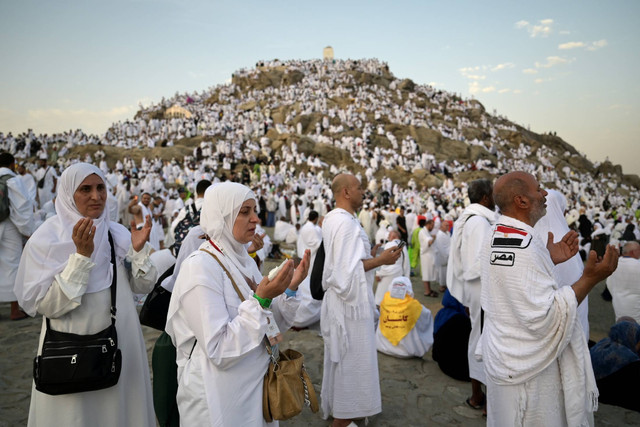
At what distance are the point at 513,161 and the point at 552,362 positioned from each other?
4014cm

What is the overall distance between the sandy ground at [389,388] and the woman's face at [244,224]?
213 cm

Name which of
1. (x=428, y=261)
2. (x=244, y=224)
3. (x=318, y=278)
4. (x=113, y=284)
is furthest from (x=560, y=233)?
(x=428, y=261)

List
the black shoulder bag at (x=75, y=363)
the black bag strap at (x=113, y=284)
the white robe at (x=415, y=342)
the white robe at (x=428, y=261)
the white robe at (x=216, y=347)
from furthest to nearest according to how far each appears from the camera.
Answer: the white robe at (x=428, y=261), the white robe at (x=415, y=342), the black bag strap at (x=113, y=284), the black shoulder bag at (x=75, y=363), the white robe at (x=216, y=347)

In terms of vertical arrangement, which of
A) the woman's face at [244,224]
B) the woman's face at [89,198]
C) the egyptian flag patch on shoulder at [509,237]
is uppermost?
the woman's face at [89,198]

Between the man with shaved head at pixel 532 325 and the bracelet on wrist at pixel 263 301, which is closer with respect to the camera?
the bracelet on wrist at pixel 263 301

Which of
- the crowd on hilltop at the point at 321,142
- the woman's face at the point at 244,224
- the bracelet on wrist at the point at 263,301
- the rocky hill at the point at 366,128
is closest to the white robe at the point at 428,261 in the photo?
the woman's face at the point at 244,224

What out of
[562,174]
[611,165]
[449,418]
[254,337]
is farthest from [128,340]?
[611,165]

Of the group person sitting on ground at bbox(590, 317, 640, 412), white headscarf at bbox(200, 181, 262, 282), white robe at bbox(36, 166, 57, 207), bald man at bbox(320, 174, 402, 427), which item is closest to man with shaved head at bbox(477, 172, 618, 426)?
bald man at bbox(320, 174, 402, 427)

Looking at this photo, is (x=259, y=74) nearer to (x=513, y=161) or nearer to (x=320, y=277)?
(x=513, y=161)

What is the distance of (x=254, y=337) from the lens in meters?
1.51

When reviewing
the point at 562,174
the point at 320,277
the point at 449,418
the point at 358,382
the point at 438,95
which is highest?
the point at 438,95

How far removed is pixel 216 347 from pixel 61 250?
1116 mm

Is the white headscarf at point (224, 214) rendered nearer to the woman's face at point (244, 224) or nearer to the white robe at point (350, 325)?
the woman's face at point (244, 224)

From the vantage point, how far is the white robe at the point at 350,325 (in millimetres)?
2941
